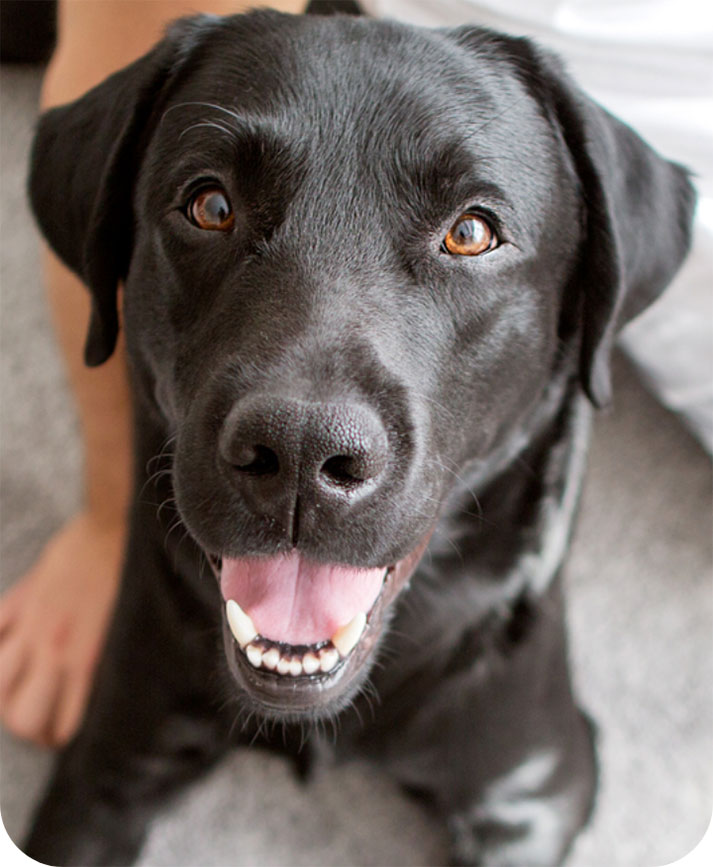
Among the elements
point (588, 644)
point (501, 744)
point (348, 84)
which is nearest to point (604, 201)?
point (348, 84)

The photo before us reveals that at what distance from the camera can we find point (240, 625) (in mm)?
1113

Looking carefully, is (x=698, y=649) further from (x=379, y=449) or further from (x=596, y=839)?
(x=379, y=449)

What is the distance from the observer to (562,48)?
1.52 metres

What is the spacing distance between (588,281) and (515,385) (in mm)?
174

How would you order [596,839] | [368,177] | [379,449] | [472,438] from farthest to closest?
[596,839], [472,438], [368,177], [379,449]

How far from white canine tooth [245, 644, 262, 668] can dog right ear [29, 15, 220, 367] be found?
0.50 meters

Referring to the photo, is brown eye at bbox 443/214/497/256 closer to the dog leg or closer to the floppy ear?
the floppy ear

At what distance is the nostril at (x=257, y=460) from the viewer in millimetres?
931

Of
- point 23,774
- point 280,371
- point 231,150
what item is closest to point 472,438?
point 280,371

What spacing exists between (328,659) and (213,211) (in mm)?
551

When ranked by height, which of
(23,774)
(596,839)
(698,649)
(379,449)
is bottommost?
(23,774)

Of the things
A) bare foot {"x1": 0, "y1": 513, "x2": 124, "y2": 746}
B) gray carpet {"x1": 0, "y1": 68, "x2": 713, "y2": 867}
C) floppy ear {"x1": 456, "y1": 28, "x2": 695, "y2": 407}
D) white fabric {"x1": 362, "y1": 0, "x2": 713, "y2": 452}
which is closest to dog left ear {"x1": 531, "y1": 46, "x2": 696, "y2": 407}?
floppy ear {"x1": 456, "y1": 28, "x2": 695, "y2": 407}

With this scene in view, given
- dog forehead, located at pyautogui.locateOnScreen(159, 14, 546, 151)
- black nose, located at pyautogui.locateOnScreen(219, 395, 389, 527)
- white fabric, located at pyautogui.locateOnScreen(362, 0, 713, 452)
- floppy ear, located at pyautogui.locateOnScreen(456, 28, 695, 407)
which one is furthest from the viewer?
white fabric, located at pyautogui.locateOnScreen(362, 0, 713, 452)

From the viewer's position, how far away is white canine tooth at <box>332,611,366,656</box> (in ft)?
3.70
